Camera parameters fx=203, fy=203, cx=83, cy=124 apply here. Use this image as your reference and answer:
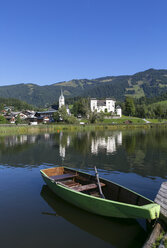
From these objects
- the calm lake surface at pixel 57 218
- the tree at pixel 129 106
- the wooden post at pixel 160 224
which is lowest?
the calm lake surface at pixel 57 218

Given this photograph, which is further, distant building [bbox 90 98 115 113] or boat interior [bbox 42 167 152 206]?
distant building [bbox 90 98 115 113]

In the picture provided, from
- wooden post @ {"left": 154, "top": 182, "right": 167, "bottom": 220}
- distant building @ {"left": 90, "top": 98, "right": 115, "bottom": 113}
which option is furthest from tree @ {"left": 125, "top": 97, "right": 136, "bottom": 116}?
wooden post @ {"left": 154, "top": 182, "right": 167, "bottom": 220}

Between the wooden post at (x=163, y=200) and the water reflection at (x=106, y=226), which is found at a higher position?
the wooden post at (x=163, y=200)

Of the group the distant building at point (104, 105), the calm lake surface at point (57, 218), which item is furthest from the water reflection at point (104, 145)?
the distant building at point (104, 105)

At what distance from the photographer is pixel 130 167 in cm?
2766

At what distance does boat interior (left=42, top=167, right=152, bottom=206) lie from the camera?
502 inches

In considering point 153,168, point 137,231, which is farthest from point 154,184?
point 137,231

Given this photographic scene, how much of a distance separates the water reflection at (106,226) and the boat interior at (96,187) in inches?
56.7

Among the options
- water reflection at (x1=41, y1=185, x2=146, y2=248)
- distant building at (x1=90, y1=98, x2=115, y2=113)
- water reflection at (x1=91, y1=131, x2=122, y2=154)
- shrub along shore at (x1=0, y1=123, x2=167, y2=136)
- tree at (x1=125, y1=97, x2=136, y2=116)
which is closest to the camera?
water reflection at (x1=41, y1=185, x2=146, y2=248)

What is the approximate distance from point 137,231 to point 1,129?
8923 cm

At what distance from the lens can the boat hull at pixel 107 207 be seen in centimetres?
1027

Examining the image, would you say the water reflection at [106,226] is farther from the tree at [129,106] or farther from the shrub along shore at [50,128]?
the tree at [129,106]

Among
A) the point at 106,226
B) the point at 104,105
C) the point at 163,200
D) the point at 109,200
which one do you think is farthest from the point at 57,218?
the point at 104,105

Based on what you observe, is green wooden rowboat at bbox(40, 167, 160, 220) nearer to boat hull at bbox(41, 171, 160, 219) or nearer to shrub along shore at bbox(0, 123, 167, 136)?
boat hull at bbox(41, 171, 160, 219)
